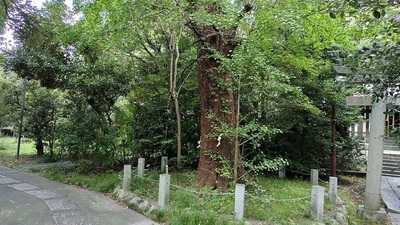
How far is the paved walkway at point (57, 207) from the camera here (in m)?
4.48

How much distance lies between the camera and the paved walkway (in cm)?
448

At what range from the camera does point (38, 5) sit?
657cm

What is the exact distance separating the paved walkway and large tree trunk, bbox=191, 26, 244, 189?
165 cm

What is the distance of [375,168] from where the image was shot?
553 centimetres

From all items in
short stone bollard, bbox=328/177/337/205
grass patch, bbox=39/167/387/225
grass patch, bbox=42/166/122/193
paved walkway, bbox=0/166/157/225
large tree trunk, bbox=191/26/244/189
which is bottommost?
paved walkway, bbox=0/166/157/225

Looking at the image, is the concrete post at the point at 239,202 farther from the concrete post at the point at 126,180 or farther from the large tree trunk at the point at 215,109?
the concrete post at the point at 126,180

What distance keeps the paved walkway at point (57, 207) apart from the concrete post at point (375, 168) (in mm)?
4277

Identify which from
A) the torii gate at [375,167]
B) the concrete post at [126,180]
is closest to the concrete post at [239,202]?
the concrete post at [126,180]

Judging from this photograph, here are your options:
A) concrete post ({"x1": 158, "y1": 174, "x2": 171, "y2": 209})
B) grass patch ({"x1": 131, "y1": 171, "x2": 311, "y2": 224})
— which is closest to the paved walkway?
concrete post ({"x1": 158, "y1": 174, "x2": 171, "y2": 209})

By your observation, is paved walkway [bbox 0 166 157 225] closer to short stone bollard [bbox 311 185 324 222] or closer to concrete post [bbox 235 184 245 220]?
concrete post [bbox 235 184 245 220]

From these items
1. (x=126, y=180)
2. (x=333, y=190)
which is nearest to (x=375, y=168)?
(x=333, y=190)

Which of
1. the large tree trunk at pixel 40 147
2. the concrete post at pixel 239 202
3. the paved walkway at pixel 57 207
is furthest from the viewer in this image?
the large tree trunk at pixel 40 147

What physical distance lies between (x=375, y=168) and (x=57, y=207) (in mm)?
6178

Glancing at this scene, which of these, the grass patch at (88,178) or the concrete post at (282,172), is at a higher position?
the concrete post at (282,172)
